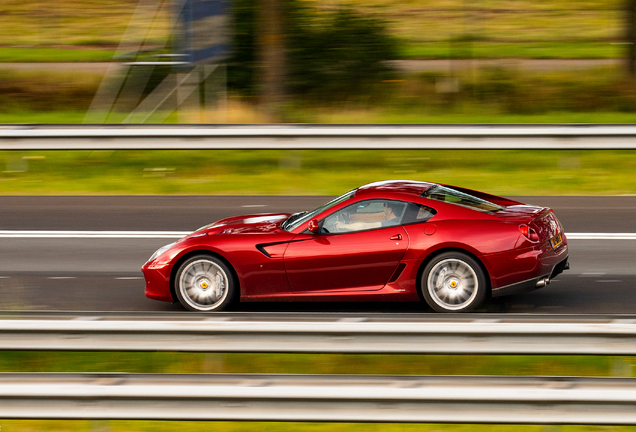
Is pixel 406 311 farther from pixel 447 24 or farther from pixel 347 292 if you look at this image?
pixel 447 24

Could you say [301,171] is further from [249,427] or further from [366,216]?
[249,427]

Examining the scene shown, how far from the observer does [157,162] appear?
1402 cm

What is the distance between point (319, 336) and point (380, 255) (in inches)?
92.5

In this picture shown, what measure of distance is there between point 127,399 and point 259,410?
2.38 feet

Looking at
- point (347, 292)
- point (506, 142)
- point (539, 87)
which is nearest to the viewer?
point (347, 292)

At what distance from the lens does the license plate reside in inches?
295

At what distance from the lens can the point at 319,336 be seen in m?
5.09

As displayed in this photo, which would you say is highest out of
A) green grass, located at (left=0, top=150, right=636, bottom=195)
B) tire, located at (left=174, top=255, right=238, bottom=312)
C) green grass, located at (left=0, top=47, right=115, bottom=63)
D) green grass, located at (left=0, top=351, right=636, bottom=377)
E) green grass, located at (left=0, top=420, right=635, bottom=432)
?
green grass, located at (left=0, top=47, right=115, bottom=63)

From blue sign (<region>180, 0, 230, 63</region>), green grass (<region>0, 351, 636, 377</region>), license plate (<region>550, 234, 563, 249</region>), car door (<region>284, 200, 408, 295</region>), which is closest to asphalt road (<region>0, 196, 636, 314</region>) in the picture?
car door (<region>284, 200, 408, 295</region>)

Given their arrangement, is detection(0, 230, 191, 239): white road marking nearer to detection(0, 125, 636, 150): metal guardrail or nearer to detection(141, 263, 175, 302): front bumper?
detection(141, 263, 175, 302): front bumper

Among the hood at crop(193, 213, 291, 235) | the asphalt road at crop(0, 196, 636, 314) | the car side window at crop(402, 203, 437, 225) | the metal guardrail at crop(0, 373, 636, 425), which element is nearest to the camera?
the metal guardrail at crop(0, 373, 636, 425)

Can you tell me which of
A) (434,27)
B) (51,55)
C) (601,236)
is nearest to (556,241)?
(601,236)

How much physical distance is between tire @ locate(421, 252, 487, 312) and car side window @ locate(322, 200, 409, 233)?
20.6 inches

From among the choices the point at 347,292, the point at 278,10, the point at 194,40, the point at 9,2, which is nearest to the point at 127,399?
the point at 347,292
